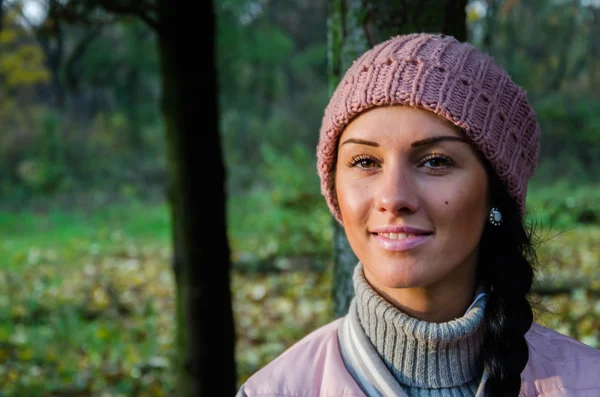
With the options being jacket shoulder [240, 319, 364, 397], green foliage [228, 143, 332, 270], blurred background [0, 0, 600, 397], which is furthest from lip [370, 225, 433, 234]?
green foliage [228, 143, 332, 270]

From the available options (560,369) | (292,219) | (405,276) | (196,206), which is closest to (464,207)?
(405,276)

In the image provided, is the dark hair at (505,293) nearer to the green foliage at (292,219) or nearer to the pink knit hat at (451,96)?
the pink knit hat at (451,96)

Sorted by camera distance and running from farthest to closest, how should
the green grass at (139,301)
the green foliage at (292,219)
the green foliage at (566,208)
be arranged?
the green foliage at (292,219), the green foliage at (566,208), the green grass at (139,301)

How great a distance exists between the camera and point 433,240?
1.69 meters

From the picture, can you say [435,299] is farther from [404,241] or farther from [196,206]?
[196,206]

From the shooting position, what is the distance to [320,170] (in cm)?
200

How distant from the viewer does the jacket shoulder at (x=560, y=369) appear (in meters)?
1.76

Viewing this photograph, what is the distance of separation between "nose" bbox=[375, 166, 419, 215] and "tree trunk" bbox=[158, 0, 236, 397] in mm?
1917

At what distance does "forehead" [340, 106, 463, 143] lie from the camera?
66.9 inches

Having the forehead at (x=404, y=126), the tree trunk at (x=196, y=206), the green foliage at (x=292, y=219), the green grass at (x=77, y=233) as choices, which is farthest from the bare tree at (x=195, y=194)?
the green grass at (x=77, y=233)

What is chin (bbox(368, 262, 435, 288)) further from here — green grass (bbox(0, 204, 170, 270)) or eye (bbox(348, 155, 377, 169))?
green grass (bbox(0, 204, 170, 270))

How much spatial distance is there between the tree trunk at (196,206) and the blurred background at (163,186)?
0.08m

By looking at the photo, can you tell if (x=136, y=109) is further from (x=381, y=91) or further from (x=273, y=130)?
(x=381, y=91)

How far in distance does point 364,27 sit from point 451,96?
2.81 ft
